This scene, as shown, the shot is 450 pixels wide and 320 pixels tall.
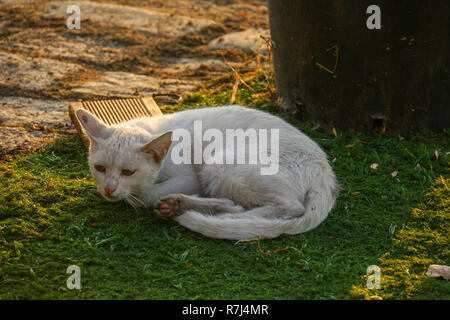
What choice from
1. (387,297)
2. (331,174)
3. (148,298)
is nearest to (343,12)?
(331,174)

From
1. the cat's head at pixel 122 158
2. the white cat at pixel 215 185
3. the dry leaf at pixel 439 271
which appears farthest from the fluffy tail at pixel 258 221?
the dry leaf at pixel 439 271

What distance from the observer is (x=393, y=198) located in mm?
3400

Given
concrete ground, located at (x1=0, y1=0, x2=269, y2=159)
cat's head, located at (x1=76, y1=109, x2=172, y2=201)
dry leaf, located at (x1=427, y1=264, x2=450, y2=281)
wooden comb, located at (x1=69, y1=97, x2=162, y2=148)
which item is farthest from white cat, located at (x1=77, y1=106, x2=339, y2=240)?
concrete ground, located at (x1=0, y1=0, x2=269, y2=159)

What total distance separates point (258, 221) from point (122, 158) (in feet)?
2.81

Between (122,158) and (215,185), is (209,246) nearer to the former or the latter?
(215,185)

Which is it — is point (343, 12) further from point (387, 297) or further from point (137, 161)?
point (387, 297)

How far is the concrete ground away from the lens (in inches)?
183

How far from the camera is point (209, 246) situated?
281cm

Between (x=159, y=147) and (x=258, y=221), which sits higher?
(x=159, y=147)

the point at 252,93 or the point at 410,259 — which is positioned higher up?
the point at 252,93

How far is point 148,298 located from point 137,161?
3.15 feet

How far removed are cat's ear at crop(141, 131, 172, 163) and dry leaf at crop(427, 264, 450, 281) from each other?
5.09 ft

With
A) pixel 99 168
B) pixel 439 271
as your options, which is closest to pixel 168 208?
pixel 99 168
